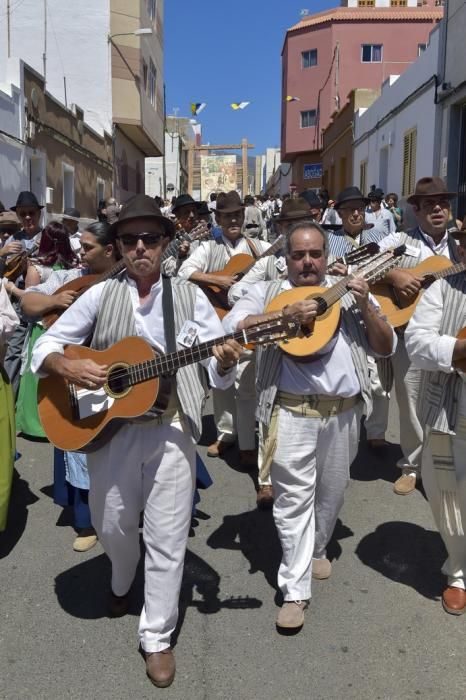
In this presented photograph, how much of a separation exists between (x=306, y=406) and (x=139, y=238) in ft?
3.76

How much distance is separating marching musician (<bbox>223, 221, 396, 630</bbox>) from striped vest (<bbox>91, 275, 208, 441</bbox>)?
314 millimetres

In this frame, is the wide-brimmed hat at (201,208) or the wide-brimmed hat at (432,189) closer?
the wide-brimmed hat at (432,189)

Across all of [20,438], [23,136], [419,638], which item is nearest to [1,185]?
[23,136]

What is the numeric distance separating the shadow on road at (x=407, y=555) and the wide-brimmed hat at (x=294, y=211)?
240cm

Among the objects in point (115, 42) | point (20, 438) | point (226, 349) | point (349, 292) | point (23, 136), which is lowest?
point (20, 438)

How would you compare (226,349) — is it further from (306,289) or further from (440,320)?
(440,320)

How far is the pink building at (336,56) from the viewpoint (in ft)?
118

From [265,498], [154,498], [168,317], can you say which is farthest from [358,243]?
[154,498]

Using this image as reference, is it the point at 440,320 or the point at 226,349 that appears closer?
the point at 226,349

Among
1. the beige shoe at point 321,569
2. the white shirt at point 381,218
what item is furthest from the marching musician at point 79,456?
the white shirt at point 381,218

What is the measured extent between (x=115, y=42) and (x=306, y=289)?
22.9 meters

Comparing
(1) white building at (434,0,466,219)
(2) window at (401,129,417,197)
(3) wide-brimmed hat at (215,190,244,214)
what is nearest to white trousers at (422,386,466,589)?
(3) wide-brimmed hat at (215,190,244,214)

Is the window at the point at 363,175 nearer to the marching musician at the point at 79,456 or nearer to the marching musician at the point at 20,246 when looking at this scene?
the marching musician at the point at 20,246

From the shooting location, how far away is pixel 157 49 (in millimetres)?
28734
